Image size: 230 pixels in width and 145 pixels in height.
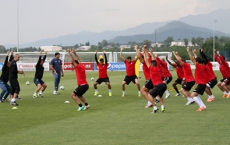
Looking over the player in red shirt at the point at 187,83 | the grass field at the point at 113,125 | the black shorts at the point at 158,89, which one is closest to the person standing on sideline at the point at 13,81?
the grass field at the point at 113,125

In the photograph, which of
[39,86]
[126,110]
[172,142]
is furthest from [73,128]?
[39,86]

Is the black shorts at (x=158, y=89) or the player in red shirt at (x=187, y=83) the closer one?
the black shorts at (x=158, y=89)

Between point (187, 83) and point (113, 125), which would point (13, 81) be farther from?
point (113, 125)

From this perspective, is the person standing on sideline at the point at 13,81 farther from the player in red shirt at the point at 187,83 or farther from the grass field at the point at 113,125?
the player in red shirt at the point at 187,83

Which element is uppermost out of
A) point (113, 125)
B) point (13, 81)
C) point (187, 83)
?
point (13, 81)

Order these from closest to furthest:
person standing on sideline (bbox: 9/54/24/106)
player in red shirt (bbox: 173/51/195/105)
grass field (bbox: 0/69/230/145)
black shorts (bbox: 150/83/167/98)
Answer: grass field (bbox: 0/69/230/145), black shorts (bbox: 150/83/167/98), player in red shirt (bbox: 173/51/195/105), person standing on sideline (bbox: 9/54/24/106)

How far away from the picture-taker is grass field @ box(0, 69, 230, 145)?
12.6 meters

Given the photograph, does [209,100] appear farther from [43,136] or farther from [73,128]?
[43,136]

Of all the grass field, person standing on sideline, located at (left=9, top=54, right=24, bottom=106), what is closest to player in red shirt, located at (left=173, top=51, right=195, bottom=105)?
the grass field

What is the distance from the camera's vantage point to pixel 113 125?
15336 millimetres

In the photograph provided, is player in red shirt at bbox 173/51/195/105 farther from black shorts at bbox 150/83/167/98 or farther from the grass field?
black shorts at bbox 150/83/167/98

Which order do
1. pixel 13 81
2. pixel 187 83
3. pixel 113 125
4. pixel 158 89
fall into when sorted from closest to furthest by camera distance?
pixel 113 125, pixel 158 89, pixel 187 83, pixel 13 81

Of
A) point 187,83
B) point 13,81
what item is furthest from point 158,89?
point 13,81

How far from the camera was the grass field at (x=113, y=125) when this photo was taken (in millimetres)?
12648
